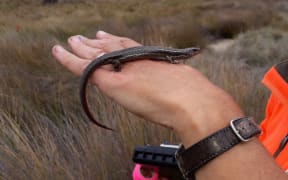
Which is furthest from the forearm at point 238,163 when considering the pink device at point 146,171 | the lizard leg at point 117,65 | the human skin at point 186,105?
the pink device at point 146,171

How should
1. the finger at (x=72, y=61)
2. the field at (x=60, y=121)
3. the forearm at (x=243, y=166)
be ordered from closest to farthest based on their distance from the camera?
the forearm at (x=243, y=166) → the finger at (x=72, y=61) → the field at (x=60, y=121)

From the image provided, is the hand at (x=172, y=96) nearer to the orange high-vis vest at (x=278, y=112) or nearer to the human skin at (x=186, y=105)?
the human skin at (x=186, y=105)

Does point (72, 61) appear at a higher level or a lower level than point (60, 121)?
higher

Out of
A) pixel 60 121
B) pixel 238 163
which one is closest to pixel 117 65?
pixel 238 163

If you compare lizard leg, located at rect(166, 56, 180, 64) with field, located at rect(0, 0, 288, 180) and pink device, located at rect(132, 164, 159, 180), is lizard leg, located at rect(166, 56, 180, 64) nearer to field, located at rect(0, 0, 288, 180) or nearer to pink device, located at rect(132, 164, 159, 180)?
pink device, located at rect(132, 164, 159, 180)

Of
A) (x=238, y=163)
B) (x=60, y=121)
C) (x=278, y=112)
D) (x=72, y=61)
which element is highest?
(x=72, y=61)

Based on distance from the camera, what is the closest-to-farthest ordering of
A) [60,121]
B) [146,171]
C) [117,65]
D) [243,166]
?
[243,166] < [117,65] < [146,171] < [60,121]

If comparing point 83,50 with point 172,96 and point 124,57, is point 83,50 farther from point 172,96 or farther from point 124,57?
point 172,96

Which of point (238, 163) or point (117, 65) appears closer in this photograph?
point (238, 163)
